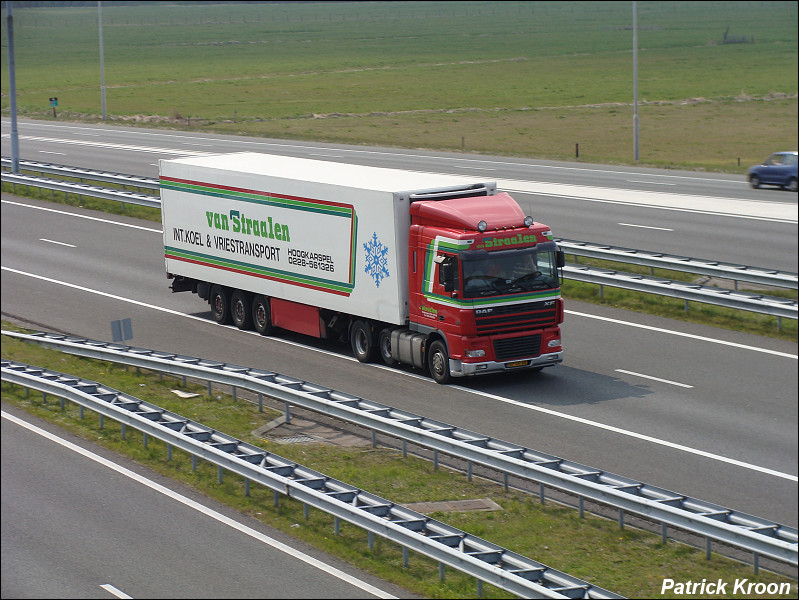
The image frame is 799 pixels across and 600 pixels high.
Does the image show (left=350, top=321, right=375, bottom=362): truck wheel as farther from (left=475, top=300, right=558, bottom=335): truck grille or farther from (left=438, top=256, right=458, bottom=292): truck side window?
(left=475, top=300, right=558, bottom=335): truck grille

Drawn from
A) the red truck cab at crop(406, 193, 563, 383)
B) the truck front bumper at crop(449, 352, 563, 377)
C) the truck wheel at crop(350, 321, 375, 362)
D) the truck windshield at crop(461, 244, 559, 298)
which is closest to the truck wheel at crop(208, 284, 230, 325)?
the truck wheel at crop(350, 321, 375, 362)

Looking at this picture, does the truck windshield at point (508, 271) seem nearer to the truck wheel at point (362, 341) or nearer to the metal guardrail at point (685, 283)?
the truck wheel at point (362, 341)

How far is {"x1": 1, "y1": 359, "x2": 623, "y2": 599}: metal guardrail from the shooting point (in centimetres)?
1111

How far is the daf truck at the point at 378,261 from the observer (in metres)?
20.6

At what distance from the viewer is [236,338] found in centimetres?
2480

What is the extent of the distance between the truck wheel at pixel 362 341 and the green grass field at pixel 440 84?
26.7 ft

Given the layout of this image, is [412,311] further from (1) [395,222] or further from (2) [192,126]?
(2) [192,126]

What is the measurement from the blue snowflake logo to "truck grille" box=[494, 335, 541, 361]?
2801 mm

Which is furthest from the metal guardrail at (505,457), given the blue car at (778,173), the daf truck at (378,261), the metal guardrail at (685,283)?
the blue car at (778,173)

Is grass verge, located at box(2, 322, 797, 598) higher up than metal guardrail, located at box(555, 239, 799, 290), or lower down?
lower down

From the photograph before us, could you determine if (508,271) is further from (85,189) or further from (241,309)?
(85,189)

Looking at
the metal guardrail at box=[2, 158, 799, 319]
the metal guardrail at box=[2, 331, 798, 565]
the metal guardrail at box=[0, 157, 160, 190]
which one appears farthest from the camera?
the metal guardrail at box=[0, 157, 160, 190]

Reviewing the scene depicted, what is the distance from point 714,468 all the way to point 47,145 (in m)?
47.1

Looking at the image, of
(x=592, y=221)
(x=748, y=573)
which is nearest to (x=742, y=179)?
(x=592, y=221)
